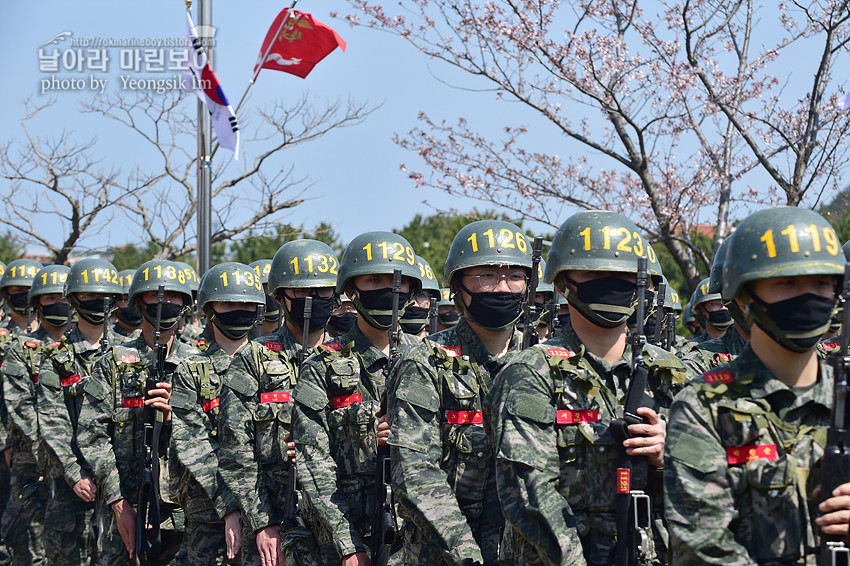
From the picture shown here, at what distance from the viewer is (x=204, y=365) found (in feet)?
27.5

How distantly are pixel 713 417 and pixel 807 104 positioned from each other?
1361cm

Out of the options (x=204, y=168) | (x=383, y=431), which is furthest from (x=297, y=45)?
(x=383, y=431)

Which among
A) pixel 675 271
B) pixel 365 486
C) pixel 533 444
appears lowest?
pixel 365 486

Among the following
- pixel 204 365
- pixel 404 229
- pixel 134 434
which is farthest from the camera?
pixel 404 229

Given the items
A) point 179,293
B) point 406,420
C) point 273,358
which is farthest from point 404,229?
point 406,420

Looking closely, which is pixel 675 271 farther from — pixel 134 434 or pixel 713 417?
pixel 713 417

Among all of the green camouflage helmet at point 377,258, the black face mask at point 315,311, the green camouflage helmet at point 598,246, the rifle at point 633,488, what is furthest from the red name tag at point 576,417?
the black face mask at point 315,311

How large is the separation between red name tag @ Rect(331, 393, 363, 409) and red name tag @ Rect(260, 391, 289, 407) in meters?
1.04

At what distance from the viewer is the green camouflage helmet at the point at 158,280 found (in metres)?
9.83

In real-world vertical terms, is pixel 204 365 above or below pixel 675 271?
below

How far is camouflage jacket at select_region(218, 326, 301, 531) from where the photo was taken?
7.25 meters

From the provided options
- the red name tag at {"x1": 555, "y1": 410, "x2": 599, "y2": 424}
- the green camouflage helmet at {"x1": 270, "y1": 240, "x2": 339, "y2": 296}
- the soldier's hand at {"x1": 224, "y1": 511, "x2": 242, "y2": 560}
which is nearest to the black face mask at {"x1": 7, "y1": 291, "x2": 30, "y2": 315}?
the green camouflage helmet at {"x1": 270, "y1": 240, "x2": 339, "y2": 296}

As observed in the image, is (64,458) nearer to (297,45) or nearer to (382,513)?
(382,513)

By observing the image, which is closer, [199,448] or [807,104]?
[199,448]
